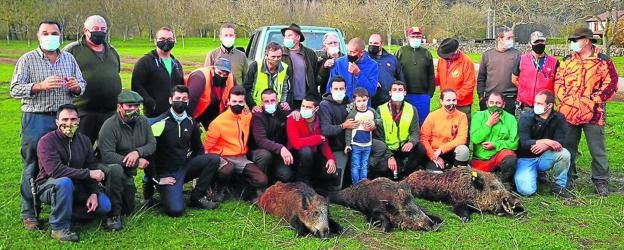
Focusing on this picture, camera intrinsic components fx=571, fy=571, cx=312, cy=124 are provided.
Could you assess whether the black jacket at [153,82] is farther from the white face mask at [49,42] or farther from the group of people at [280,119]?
the white face mask at [49,42]

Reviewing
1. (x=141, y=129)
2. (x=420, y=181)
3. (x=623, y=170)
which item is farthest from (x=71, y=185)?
(x=623, y=170)

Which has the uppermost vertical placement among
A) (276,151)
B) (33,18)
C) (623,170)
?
(33,18)

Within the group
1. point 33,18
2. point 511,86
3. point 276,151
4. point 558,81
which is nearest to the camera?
point 276,151

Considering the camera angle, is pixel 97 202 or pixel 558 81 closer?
pixel 97 202

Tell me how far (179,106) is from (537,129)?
179 inches

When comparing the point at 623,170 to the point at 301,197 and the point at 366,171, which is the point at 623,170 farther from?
the point at 301,197

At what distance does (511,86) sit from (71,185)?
607 cm

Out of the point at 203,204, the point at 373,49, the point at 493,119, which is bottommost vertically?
the point at 203,204

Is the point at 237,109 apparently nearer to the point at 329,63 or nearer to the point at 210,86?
the point at 210,86

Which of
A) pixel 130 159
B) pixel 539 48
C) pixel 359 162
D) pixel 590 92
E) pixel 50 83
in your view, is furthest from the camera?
pixel 539 48

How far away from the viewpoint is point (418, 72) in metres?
8.61

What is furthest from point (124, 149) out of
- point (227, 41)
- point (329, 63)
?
point (329, 63)

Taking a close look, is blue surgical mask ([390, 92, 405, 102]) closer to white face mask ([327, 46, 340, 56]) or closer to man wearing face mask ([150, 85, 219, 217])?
white face mask ([327, 46, 340, 56])

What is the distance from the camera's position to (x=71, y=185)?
5.43 meters
